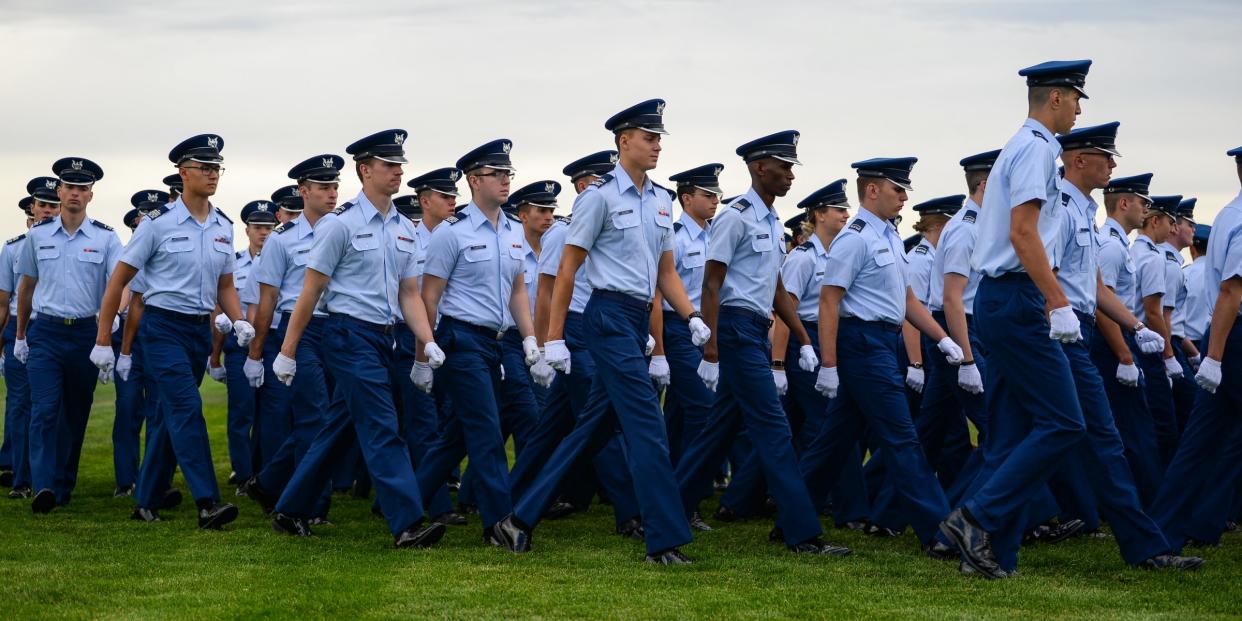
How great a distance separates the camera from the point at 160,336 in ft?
32.3

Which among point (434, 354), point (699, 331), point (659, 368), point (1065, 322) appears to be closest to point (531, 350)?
point (434, 354)

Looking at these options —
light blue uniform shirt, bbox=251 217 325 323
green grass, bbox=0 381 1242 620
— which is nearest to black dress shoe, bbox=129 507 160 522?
green grass, bbox=0 381 1242 620

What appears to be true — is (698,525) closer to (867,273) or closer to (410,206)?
(867,273)

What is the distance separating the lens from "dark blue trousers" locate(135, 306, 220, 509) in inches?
383

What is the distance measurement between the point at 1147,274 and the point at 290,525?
636 centimetres

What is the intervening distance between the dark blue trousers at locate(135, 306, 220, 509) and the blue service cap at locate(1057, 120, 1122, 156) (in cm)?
568

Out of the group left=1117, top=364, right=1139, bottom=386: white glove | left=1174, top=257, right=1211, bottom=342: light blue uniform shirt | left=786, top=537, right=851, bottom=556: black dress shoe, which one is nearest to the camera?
left=786, top=537, right=851, bottom=556: black dress shoe

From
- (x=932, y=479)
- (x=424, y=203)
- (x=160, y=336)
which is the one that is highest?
(x=424, y=203)

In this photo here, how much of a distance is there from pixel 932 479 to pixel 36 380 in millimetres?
6557

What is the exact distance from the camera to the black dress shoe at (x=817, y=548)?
338 inches

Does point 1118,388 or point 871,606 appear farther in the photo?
point 1118,388

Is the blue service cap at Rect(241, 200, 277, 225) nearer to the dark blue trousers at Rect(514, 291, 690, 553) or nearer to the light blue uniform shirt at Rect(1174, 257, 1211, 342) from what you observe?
the dark blue trousers at Rect(514, 291, 690, 553)

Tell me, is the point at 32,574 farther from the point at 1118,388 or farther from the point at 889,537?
the point at 1118,388

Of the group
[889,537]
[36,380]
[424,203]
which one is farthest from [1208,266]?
[36,380]
